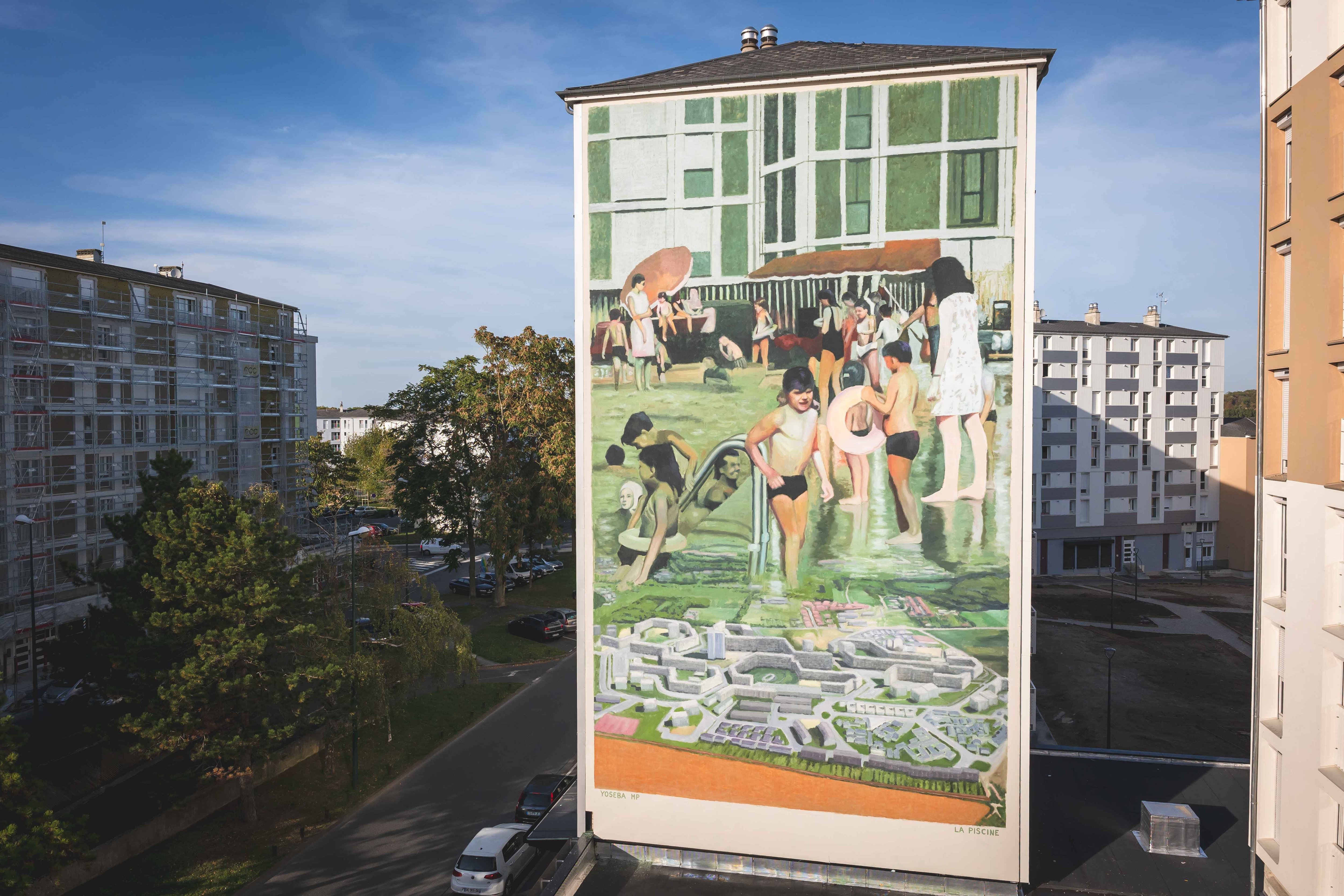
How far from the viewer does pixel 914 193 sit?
33.9 feet

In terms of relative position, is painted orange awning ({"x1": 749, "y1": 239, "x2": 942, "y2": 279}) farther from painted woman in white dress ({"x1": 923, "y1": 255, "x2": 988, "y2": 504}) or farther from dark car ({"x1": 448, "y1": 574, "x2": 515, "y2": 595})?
dark car ({"x1": 448, "y1": 574, "x2": 515, "y2": 595})

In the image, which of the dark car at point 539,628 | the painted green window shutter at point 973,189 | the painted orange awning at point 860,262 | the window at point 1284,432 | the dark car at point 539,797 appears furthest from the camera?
the dark car at point 539,628

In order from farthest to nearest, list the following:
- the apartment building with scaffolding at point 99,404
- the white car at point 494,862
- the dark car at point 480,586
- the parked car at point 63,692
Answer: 1. the dark car at point 480,586
2. the apartment building with scaffolding at point 99,404
3. the parked car at point 63,692
4. the white car at point 494,862

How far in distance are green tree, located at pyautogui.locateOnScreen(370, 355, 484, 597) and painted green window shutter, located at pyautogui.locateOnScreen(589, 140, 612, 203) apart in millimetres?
21592

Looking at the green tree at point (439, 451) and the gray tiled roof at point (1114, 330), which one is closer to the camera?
the green tree at point (439, 451)

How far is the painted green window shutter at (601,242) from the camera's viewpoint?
443 inches

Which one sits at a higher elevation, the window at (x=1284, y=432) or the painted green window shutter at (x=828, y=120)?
the painted green window shutter at (x=828, y=120)

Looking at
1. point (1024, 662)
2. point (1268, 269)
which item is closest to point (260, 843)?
point (1024, 662)

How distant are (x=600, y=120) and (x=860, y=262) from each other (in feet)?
14.6

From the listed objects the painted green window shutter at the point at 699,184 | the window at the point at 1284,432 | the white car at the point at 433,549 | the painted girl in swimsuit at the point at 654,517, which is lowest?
the white car at the point at 433,549

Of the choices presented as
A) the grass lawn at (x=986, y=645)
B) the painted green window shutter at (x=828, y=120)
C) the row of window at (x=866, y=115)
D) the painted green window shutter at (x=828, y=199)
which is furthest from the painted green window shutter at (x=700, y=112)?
the grass lawn at (x=986, y=645)

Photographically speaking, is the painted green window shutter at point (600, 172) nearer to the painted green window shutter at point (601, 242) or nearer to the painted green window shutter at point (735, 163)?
the painted green window shutter at point (601, 242)

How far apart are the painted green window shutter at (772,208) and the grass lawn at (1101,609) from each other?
30.6m

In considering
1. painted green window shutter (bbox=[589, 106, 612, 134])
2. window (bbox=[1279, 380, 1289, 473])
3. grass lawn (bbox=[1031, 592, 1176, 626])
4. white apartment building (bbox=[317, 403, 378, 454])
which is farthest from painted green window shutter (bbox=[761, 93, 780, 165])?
white apartment building (bbox=[317, 403, 378, 454])
